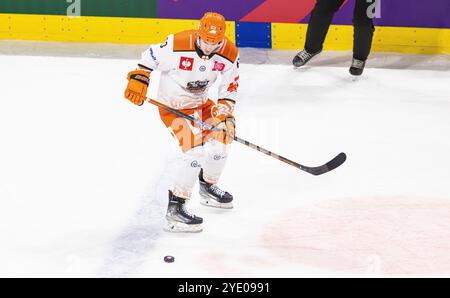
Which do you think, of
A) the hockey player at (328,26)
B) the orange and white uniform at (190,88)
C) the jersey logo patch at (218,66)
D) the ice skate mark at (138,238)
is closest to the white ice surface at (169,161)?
the ice skate mark at (138,238)

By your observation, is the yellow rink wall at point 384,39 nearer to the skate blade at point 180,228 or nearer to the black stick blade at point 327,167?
the black stick blade at point 327,167

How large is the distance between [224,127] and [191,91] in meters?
0.22

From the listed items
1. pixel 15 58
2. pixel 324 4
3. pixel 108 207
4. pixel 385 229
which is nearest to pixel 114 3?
pixel 15 58

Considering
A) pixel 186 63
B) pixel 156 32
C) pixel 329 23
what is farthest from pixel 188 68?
pixel 156 32

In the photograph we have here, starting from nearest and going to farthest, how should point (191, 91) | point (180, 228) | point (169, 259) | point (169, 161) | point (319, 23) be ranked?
1. point (169, 259)
2. point (180, 228)
3. point (191, 91)
4. point (169, 161)
5. point (319, 23)

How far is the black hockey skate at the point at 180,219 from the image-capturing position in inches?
155

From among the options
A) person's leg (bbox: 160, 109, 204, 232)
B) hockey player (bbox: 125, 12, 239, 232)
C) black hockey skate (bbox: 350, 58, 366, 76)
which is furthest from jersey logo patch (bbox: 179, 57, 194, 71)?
black hockey skate (bbox: 350, 58, 366, 76)

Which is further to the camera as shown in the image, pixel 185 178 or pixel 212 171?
pixel 212 171

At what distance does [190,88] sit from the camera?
4.04 m

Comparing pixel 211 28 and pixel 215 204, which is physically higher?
pixel 211 28

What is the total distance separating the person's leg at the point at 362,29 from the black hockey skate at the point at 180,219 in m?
2.58

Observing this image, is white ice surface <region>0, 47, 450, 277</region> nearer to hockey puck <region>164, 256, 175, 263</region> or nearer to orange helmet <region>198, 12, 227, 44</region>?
hockey puck <region>164, 256, 175, 263</region>

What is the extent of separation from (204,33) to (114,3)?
3.24 metres

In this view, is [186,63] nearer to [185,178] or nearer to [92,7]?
[185,178]
